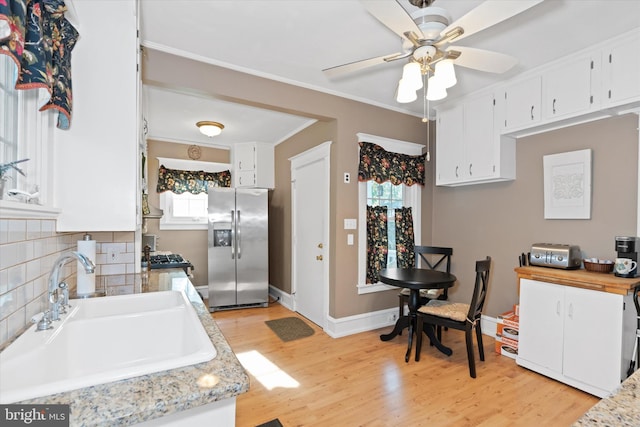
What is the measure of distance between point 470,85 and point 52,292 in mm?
3507

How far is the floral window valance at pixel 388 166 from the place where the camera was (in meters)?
3.43

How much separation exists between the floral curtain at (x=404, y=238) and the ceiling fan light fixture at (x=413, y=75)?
2171mm

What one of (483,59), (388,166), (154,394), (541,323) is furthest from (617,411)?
(388,166)

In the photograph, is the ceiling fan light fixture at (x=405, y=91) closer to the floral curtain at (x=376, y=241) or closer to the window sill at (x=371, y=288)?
the floral curtain at (x=376, y=241)

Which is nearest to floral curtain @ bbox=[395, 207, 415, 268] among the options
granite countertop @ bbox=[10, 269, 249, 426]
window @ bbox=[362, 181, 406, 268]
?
window @ bbox=[362, 181, 406, 268]

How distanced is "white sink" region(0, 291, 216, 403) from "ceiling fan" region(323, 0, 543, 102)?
157 cm

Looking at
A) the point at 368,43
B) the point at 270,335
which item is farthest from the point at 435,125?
the point at 270,335

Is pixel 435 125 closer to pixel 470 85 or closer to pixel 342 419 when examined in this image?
pixel 470 85

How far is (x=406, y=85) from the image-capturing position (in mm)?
1780

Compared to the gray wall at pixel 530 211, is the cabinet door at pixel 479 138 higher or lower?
higher

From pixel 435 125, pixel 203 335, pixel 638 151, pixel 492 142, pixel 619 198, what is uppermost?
pixel 435 125

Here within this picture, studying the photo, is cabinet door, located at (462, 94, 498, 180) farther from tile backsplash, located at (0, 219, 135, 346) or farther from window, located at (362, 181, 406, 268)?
tile backsplash, located at (0, 219, 135, 346)

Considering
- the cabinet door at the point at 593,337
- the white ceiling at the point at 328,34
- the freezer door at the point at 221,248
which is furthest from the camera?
the freezer door at the point at 221,248

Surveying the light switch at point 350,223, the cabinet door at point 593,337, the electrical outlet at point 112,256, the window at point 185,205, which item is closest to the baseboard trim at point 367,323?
the cabinet door at point 593,337
